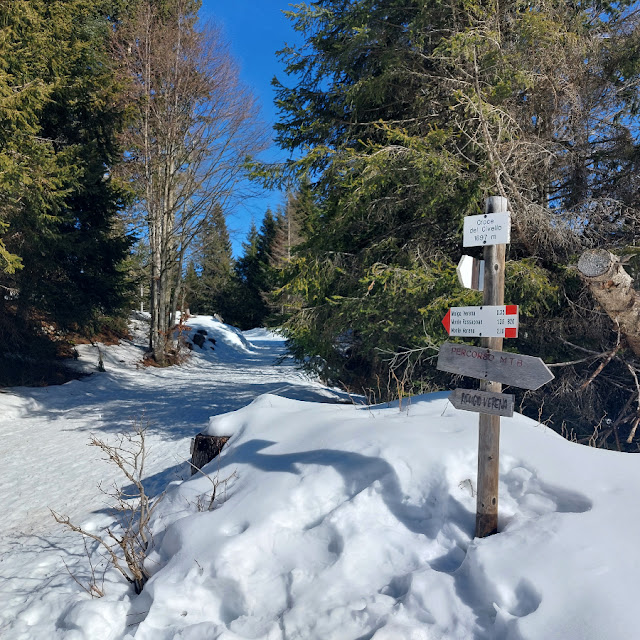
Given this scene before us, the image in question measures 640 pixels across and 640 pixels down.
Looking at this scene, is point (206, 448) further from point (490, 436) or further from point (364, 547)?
point (490, 436)

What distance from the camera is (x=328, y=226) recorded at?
23.8 feet

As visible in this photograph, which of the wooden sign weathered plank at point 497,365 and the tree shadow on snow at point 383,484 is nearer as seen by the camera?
the wooden sign weathered plank at point 497,365

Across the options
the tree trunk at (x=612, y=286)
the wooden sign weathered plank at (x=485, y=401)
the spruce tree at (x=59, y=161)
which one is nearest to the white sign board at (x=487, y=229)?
the wooden sign weathered plank at (x=485, y=401)

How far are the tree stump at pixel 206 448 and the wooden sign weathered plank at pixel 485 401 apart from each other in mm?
2961

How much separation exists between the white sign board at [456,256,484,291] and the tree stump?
3287 millimetres

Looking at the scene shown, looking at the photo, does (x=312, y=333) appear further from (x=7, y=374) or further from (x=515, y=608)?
A: (x=7, y=374)

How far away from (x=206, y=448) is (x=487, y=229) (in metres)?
3.82

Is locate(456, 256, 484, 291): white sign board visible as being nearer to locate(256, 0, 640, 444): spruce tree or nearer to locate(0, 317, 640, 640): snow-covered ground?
locate(0, 317, 640, 640): snow-covered ground

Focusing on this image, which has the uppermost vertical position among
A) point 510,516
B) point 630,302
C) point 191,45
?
point 191,45

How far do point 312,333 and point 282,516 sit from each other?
4.08m

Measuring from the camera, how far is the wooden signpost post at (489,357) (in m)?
3.11

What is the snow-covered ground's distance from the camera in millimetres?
2564

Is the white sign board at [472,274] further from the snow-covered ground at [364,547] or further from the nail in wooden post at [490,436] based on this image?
the snow-covered ground at [364,547]

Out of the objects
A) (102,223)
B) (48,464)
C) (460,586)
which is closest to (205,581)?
(460,586)
